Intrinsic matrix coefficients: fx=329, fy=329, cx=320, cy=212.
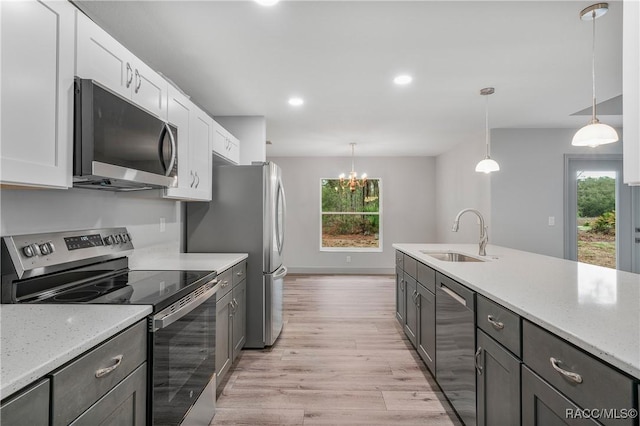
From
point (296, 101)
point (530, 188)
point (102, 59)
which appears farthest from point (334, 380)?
point (530, 188)

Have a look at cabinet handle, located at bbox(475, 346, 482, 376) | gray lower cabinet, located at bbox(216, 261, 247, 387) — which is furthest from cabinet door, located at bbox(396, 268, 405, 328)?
cabinet handle, located at bbox(475, 346, 482, 376)

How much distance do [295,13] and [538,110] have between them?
320cm

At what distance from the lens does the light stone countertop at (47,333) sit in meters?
0.78

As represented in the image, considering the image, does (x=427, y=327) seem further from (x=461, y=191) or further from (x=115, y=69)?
(x=461, y=191)

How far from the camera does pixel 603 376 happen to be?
90 cm

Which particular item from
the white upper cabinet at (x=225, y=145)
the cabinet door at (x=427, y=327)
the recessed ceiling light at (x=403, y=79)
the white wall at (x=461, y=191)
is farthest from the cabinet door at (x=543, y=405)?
the white wall at (x=461, y=191)

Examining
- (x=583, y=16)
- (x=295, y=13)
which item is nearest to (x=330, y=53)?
(x=295, y=13)

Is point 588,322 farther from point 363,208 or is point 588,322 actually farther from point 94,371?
point 363,208

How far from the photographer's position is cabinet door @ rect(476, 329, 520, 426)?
1.32 m

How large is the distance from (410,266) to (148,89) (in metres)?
2.49

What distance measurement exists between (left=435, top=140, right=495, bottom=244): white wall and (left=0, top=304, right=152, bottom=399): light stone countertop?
181 inches

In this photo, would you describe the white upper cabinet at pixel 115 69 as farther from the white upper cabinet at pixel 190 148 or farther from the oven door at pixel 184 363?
the oven door at pixel 184 363

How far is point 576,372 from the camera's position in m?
1.00

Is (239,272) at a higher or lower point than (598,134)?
lower
